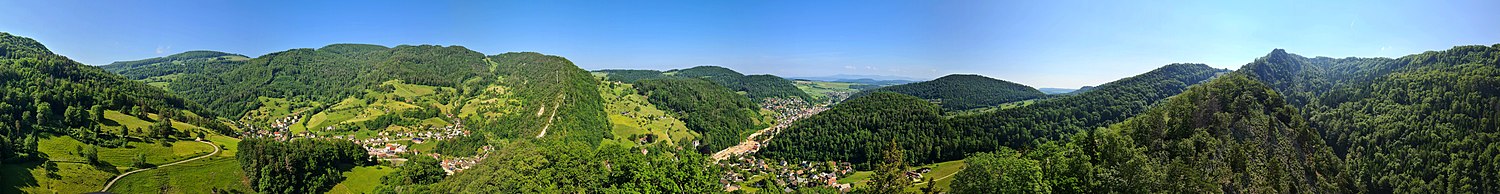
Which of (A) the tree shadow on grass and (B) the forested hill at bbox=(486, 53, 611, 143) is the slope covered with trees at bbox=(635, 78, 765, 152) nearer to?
(B) the forested hill at bbox=(486, 53, 611, 143)

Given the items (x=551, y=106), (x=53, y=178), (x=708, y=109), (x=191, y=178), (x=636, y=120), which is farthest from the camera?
(x=708, y=109)

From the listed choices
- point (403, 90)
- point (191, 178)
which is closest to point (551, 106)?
point (191, 178)

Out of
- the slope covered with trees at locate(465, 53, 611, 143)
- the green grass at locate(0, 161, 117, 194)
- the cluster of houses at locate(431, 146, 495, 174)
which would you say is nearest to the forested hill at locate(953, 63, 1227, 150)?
the slope covered with trees at locate(465, 53, 611, 143)

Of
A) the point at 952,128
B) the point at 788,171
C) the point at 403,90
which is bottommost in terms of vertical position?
the point at 788,171

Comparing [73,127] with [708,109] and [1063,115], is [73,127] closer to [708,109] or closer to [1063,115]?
[708,109]

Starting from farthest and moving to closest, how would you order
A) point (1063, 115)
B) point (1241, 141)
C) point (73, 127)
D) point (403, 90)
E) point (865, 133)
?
point (403, 90) → point (1063, 115) → point (865, 133) → point (73, 127) → point (1241, 141)

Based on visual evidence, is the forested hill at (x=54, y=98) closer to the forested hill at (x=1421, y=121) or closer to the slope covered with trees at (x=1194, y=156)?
the slope covered with trees at (x=1194, y=156)
